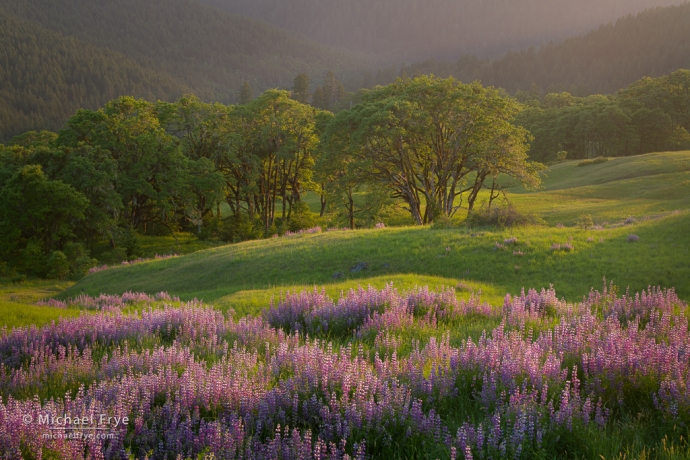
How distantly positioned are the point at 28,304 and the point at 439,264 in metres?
14.8

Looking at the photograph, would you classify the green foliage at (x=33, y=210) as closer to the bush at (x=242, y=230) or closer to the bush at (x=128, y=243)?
the bush at (x=128, y=243)

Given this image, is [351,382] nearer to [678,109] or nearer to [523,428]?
[523,428]

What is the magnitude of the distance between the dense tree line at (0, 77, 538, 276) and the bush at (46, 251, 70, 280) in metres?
0.08

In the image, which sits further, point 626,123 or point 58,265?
point 626,123

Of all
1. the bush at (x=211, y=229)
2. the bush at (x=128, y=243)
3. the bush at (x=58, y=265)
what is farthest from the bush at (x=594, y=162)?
the bush at (x=58, y=265)

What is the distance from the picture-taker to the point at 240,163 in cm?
5241

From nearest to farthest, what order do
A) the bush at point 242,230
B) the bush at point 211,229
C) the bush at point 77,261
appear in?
the bush at point 77,261
the bush at point 242,230
the bush at point 211,229

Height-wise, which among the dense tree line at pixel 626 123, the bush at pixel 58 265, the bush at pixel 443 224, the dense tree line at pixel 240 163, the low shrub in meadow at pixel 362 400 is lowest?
the bush at pixel 58 265

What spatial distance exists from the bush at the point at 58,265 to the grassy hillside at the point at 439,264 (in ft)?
25.0

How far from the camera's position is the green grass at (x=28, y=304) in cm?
883

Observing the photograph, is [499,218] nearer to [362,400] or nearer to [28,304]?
[28,304]

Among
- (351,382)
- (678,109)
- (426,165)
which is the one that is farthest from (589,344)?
(678,109)

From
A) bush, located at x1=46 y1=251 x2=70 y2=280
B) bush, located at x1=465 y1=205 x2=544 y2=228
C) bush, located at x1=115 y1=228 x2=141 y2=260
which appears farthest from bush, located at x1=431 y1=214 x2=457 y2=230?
bush, located at x1=115 y1=228 x2=141 y2=260

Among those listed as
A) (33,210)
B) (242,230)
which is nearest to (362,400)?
(33,210)
